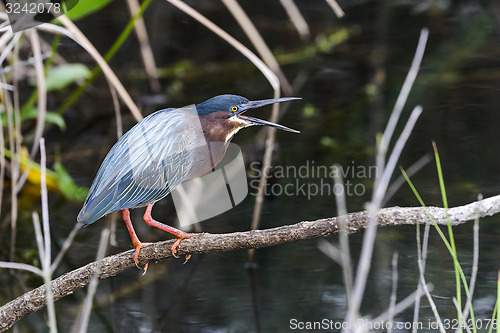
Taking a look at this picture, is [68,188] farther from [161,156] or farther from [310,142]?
[161,156]

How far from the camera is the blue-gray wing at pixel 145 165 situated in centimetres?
261

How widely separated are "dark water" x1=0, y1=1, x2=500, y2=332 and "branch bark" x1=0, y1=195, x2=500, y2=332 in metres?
1.57

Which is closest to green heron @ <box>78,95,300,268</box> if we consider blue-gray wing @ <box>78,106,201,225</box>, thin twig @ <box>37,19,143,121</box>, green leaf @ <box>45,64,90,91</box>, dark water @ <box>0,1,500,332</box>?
blue-gray wing @ <box>78,106,201,225</box>

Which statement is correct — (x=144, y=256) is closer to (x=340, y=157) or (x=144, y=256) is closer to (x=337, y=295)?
(x=337, y=295)

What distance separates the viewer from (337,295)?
4406 millimetres

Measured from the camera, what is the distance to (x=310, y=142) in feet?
21.4

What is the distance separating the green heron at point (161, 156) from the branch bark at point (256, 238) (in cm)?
6

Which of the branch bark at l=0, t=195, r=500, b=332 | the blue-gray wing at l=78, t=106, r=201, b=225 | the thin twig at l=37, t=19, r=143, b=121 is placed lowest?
the branch bark at l=0, t=195, r=500, b=332

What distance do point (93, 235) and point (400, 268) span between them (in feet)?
7.51

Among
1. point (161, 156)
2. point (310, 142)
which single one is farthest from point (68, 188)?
point (161, 156)

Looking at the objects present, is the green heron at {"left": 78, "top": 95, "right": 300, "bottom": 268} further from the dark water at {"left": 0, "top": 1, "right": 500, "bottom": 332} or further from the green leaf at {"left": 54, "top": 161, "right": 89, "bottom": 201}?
the green leaf at {"left": 54, "top": 161, "right": 89, "bottom": 201}

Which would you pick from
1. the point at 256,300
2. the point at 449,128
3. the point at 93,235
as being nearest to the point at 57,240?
the point at 93,235

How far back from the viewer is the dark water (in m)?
4.42

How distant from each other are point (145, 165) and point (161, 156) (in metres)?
0.08
